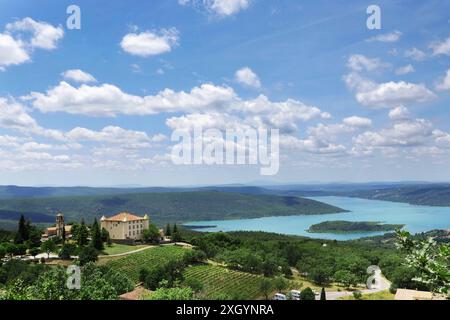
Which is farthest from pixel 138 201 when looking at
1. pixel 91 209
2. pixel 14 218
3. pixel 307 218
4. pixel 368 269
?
pixel 368 269

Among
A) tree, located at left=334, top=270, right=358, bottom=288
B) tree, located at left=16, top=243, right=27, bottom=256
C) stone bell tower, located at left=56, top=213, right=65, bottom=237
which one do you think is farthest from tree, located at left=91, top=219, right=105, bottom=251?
tree, located at left=334, top=270, right=358, bottom=288

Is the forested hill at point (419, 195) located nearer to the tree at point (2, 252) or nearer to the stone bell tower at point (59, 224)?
the stone bell tower at point (59, 224)

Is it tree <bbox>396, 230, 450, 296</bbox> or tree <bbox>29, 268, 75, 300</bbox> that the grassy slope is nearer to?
tree <bbox>29, 268, 75, 300</bbox>

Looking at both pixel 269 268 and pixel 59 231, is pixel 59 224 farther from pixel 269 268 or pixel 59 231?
pixel 269 268

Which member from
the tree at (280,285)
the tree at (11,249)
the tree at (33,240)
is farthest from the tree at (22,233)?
the tree at (280,285)

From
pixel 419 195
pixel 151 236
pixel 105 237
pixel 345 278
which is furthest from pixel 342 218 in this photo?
pixel 105 237
